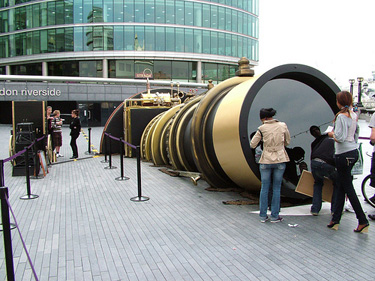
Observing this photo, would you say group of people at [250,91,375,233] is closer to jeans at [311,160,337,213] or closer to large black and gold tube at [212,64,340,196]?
jeans at [311,160,337,213]

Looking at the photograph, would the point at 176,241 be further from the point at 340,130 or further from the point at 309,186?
the point at 340,130

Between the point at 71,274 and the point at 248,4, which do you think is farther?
the point at 248,4

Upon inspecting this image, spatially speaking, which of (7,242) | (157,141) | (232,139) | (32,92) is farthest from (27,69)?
(7,242)

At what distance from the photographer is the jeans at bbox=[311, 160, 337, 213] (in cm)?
545

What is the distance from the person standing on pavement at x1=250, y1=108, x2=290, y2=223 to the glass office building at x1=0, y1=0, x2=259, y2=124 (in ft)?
127

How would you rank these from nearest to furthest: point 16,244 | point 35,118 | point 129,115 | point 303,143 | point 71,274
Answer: point 71,274 → point 16,244 → point 303,143 → point 35,118 → point 129,115

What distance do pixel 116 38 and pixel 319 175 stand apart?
133ft

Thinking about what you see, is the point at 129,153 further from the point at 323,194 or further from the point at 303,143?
the point at 323,194

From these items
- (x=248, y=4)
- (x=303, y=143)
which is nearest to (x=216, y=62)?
(x=248, y=4)

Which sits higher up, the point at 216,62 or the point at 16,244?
the point at 216,62

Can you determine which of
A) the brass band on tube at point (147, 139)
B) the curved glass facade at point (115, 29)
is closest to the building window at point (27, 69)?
the curved glass facade at point (115, 29)

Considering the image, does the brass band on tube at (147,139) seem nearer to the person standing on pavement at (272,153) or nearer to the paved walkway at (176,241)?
the paved walkway at (176,241)

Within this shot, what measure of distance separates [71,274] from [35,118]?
7861mm

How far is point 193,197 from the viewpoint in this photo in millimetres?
7336
